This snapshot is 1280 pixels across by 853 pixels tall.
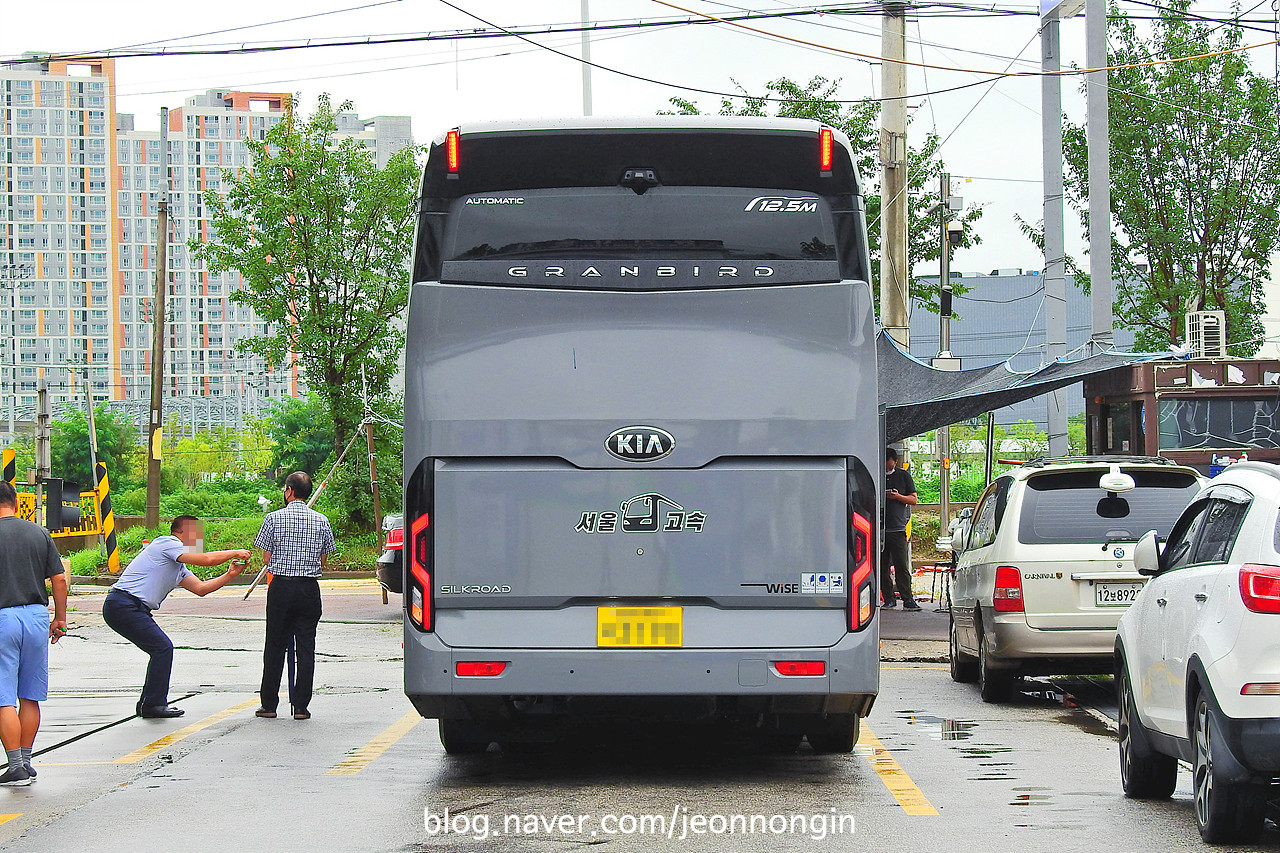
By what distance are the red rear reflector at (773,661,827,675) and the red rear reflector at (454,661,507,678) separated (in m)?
1.40

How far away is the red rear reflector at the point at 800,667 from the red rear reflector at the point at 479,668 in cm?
140

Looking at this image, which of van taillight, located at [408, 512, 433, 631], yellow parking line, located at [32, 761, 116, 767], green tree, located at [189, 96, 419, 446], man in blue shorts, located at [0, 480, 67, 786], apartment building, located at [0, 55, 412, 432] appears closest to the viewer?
van taillight, located at [408, 512, 433, 631]

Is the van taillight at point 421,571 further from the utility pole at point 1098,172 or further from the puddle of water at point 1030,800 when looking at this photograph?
the utility pole at point 1098,172

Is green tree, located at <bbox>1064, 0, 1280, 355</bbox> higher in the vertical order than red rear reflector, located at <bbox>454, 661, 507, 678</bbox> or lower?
higher

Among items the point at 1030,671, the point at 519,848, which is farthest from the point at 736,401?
the point at 1030,671

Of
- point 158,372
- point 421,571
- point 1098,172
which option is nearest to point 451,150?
point 421,571

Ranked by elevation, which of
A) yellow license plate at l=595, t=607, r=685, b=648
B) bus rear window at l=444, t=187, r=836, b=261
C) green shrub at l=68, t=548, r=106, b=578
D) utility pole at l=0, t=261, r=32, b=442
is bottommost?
green shrub at l=68, t=548, r=106, b=578

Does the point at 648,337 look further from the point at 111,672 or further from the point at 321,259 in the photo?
the point at 321,259

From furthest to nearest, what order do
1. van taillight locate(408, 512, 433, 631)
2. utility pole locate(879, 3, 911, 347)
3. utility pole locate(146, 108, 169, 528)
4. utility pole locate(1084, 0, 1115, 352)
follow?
utility pole locate(146, 108, 169, 528), utility pole locate(879, 3, 911, 347), utility pole locate(1084, 0, 1115, 352), van taillight locate(408, 512, 433, 631)

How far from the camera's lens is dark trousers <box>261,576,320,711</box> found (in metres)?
11.6

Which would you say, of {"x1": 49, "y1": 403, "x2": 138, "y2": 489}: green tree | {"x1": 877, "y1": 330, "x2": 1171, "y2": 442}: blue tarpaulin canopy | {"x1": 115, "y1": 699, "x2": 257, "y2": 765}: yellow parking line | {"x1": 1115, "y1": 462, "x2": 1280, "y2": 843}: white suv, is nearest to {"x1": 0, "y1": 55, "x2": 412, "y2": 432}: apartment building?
{"x1": 49, "y1": 403, "x2": 138, "y2": 489}: green tree

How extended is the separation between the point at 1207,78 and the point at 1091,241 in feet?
30.9

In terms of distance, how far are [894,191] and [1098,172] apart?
251 cm

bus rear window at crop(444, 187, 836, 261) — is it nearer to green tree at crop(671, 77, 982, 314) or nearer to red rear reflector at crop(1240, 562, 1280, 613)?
red rear reflector at crop(1240, 562, 1280, 613)
